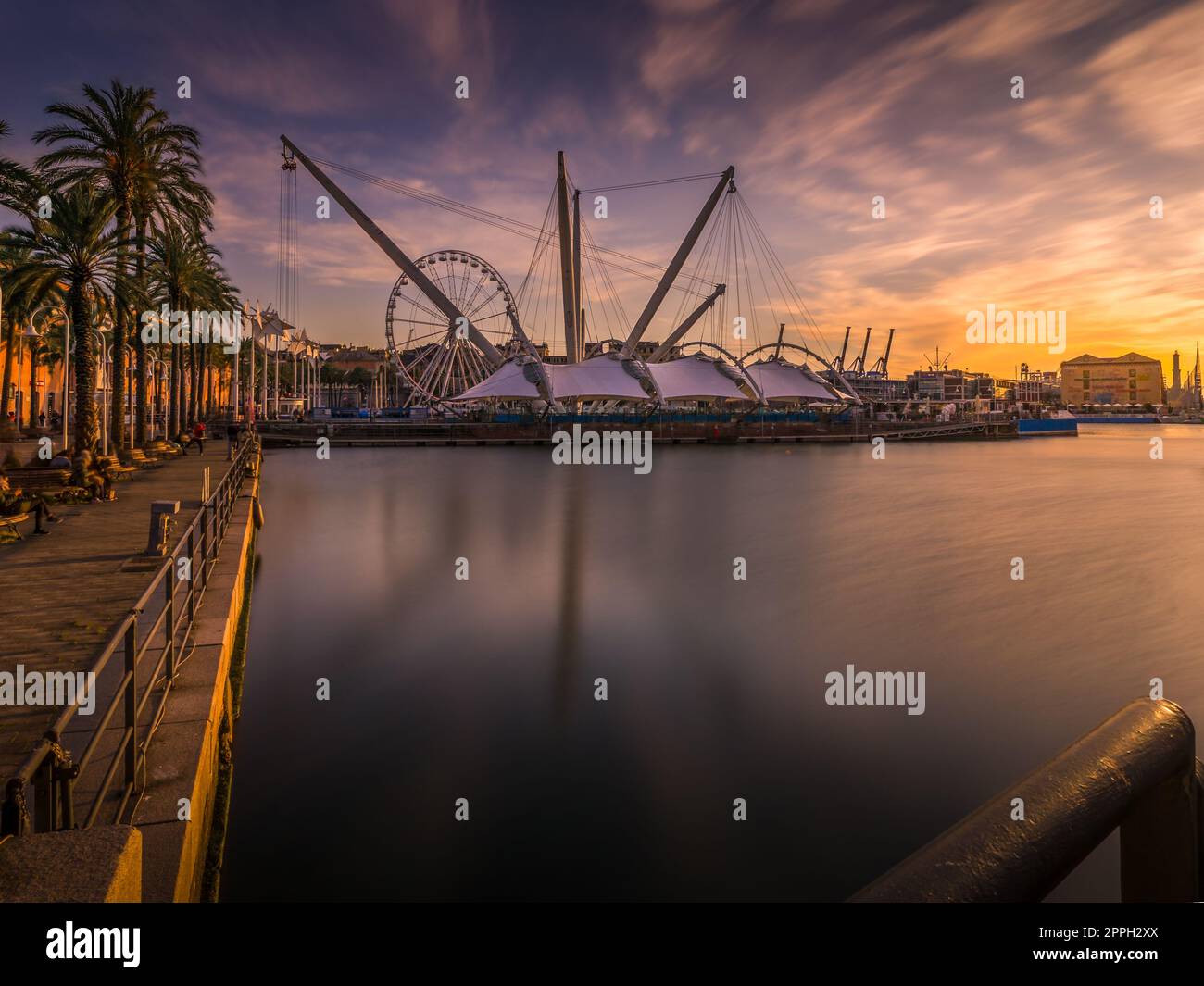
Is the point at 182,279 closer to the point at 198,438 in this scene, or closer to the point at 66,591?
the point at 198,438

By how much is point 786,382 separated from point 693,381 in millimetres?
13735

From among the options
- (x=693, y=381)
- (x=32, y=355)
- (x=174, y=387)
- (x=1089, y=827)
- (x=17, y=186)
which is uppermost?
(x=693, y=381)

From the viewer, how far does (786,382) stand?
300ft

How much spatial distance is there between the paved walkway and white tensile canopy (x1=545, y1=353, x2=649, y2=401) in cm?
5919

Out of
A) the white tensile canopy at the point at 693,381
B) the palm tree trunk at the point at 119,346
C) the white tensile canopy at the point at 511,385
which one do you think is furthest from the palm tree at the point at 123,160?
the white tensile canopy at the point at 693,381

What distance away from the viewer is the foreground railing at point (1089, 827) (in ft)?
4.22

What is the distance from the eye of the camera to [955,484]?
42812 mm

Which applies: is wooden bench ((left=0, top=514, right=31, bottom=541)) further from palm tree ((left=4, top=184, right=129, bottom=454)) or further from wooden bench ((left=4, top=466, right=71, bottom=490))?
palm tree ((left=4, top=184, right=129, bottom=454))

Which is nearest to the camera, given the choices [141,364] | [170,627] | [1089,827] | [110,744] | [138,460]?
[1089,827]

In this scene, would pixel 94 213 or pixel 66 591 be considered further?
pixel 94 213

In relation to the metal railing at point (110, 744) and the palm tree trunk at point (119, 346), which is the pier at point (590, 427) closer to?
the palm tree trunk at point (119, 346)

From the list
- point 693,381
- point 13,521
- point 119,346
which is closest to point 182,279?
point 119,346

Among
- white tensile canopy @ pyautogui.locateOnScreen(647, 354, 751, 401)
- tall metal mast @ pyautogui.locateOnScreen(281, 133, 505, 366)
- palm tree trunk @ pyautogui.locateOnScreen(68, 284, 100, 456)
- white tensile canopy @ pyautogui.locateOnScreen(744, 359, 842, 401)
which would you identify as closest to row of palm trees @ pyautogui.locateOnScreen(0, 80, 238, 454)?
palm tree trunk @ pyautogui.locateOnScreen(68, 284, 100, 456)

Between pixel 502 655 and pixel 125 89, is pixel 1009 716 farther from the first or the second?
pixel 125 89
